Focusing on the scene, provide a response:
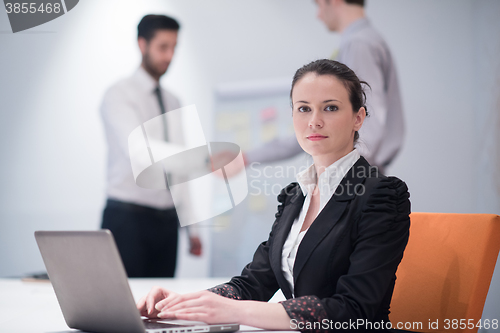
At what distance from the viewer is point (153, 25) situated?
3.41 m

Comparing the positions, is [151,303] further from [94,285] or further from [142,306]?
[94,285]

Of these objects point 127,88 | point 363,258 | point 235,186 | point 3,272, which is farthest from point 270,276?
point 3,272

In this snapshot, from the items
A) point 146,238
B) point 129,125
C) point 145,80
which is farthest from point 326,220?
point 145,80

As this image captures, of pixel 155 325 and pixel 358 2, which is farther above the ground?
pixel 358 2

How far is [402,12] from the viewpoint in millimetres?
3164

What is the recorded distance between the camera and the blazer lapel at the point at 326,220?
3.46 ft

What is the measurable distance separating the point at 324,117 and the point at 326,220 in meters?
0.27

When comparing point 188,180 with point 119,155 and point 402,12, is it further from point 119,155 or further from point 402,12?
point 402,12

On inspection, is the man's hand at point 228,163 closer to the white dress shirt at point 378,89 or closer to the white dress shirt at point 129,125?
the white dress shirt at point 129,125

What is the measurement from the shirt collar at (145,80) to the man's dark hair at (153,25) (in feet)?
0.85

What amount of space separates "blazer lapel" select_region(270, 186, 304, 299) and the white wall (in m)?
2.06

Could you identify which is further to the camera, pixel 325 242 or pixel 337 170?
pixel 337 170

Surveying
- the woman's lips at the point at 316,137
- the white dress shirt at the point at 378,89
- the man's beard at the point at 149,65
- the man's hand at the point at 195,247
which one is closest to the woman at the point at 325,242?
the woman's lips at the point at 316,137

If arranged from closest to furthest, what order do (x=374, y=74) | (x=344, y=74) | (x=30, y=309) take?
(x=344, y=74)
(x=30, y=309)
(x=374, y=74)
